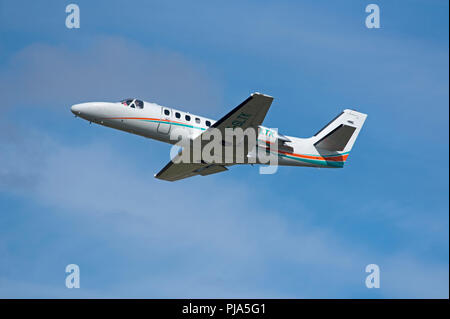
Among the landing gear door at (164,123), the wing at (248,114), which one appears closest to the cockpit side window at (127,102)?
the landing gear door at (164,123)

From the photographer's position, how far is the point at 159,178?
53.9m

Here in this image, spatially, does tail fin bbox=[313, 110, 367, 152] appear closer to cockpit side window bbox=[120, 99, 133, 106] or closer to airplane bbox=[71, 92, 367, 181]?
airplane bbox=[71, 92, 367, 181]

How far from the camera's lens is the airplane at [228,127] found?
44531 mm

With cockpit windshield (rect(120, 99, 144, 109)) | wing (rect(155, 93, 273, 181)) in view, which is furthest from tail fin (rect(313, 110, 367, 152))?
cockpit windshield (rect(120, 99, 144, 109))

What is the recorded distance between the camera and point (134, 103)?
4762 centimetres

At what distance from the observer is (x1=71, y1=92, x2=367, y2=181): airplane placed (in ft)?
146

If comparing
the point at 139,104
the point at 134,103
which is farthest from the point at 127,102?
the point at 139,104

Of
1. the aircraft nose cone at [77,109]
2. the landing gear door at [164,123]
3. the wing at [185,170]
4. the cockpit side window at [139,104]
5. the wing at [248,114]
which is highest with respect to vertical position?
the cockpit side window at [139,104]

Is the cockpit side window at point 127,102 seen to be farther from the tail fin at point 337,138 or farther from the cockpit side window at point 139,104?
the tail fin at point 337,138

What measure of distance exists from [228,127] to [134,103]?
7577mm
